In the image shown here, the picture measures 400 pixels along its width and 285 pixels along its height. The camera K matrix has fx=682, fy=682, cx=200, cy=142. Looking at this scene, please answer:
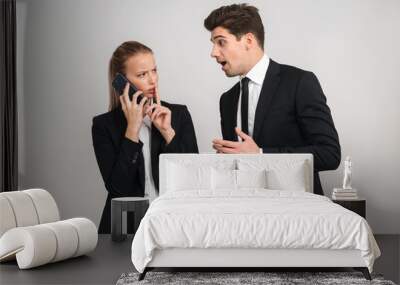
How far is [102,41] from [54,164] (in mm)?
1452

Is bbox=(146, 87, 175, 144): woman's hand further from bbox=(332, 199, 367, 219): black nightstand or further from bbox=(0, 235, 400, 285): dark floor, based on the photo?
bbox=(332, 199, 367, 219): black nightstand

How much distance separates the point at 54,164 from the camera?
7516 mm

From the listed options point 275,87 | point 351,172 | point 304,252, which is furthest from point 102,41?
point 304,252

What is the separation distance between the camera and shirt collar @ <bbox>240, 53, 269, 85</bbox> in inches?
286

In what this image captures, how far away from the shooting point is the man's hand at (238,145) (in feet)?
23.6

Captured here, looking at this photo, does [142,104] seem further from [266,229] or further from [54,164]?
[266,229]

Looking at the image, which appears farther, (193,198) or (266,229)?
(193,198)

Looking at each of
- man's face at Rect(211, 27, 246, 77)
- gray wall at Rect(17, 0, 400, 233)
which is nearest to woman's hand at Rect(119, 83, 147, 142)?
gray wall at Rect(17, 0, 400, 233)

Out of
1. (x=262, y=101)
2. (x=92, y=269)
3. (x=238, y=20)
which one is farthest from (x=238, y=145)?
(x=92, y=269)

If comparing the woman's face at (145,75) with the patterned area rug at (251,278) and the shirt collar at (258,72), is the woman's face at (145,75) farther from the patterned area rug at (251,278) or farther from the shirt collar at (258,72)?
the patterned area rug at (251,278)

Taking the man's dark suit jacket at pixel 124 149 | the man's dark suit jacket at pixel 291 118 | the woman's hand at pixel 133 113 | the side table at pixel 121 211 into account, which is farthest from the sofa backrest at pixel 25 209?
the man's dark suit jacket at pixel 291 118

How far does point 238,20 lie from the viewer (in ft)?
24.2

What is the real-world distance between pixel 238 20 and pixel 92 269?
3.27 metres

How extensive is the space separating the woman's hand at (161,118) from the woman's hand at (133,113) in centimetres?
10
